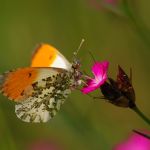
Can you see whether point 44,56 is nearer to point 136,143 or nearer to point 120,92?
point 120,92

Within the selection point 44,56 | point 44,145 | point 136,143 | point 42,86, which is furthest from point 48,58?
point 44,145

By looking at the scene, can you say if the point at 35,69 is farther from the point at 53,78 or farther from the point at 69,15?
the point at 69,15

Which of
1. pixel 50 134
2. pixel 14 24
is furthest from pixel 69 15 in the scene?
pixel 50 134

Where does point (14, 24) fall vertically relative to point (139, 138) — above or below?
above

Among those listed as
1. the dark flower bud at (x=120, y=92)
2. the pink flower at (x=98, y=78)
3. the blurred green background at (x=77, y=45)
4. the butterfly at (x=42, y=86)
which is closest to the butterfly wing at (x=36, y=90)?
the butterfly at (x=42, y=86)

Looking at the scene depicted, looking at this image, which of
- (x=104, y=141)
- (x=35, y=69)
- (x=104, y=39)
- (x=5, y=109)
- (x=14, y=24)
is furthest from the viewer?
(x=14, y=24)

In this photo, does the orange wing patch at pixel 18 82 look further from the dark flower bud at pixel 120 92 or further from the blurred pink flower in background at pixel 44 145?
the blurred pink flower in background at pixel 44 145

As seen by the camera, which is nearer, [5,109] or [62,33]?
[5,109]
